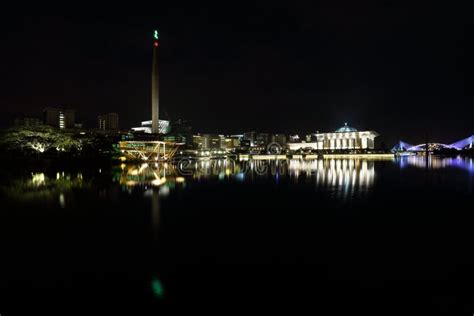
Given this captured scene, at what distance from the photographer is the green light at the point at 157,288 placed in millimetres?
4113

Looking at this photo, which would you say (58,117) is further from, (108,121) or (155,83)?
(155,83)

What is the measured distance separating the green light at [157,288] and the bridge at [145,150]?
39716 mm

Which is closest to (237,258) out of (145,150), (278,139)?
(145,150)

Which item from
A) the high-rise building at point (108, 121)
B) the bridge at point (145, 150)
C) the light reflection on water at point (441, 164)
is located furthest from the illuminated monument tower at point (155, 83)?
the high-rise building at point (108, 121)

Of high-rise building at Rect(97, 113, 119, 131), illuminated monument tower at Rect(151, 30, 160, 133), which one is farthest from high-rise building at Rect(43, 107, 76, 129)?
illuminated monument tower at Rect(151, 30, 160, 133)

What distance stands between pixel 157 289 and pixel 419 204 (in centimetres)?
953

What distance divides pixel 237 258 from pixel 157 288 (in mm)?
1535

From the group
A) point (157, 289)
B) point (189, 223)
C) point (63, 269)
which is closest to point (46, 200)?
point (189, 223)

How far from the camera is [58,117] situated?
91.9m

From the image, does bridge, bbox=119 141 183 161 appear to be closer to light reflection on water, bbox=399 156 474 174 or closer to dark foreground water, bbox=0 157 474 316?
light reflection on water, bbox=399 156 474 174

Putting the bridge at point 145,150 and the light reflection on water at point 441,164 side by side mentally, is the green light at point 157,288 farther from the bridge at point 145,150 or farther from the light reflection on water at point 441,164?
the bridge at point 145,150

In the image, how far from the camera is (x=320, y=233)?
6.90 m

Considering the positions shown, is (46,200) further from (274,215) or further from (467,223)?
(467,223)

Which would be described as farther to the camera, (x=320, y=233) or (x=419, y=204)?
(x=419, y=204)
